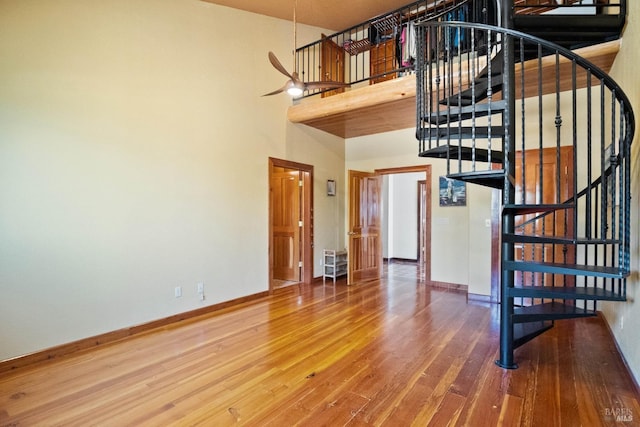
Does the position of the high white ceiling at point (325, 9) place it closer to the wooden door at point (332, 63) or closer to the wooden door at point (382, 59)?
the wooden door at point (332, 63)

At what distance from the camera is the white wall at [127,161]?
8.59ft

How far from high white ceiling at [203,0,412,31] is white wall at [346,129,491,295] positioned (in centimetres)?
198

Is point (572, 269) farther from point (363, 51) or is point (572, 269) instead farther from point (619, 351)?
point (363, 51)

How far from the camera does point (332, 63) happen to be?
5.95m

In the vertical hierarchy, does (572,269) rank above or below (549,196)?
below

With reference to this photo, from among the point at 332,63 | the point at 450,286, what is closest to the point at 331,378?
the point at 450,286


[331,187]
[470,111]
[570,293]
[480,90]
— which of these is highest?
[480,90]

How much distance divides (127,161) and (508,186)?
3482mm

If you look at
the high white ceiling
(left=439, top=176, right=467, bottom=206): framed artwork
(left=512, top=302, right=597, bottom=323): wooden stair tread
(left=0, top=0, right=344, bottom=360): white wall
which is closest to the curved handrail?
(left=512, top=302, right=597, bottom=323): wooden stair tread

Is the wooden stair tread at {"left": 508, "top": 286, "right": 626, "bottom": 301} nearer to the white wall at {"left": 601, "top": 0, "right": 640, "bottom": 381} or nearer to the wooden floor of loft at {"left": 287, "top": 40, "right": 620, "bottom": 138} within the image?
the white wall at {"left": 601, "top": 0, "right": 640, "bottom": 381}

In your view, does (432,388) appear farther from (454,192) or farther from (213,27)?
(213,27)

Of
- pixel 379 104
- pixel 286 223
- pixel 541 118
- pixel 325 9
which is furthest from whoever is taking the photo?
pixel 286 223

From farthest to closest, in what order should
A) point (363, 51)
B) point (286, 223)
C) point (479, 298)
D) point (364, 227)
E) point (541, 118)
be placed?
point (363, 51)
point (364, 227)
point (286, 223)
point (479, 298)
point (541, 118)

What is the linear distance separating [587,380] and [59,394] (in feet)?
12.4
